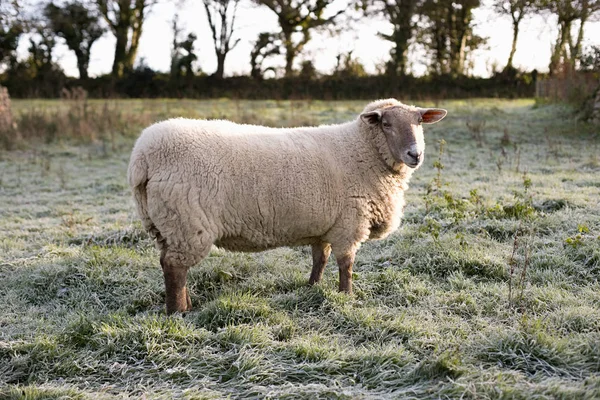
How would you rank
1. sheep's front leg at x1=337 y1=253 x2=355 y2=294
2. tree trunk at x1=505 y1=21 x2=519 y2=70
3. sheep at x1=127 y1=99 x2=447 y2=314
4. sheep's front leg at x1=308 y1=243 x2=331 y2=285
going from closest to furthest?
sheep at x1=127 y1=99 x2=447 y2=314, sheep's front leg at x1=337 y1=253 x2=355 y2=294, sheep's front leg at x1=308 y1=243 x2=331 y2=285, tree trunk at x1=505 y1=21 x2=519 y2=70

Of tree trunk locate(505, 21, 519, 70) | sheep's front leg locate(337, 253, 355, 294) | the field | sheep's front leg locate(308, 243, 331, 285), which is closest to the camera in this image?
the field

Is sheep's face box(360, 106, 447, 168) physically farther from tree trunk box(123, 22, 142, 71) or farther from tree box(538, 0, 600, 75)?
tree trunk box(123, 22, 142, 71)

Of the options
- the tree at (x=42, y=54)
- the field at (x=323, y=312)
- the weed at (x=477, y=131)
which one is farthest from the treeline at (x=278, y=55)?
the field at (x=323, y=312)

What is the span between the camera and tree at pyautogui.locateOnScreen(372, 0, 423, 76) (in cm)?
2547

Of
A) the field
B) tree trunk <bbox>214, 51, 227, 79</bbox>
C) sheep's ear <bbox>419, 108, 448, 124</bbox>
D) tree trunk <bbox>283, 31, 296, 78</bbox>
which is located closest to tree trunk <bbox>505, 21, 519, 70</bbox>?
tree trunk <bbox>283, 31, 296, 78</bbox>

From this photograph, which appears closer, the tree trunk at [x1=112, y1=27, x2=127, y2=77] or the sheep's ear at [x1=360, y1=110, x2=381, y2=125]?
the sheep's ear at [x1=360, y1=110, x2=381, y2=125]

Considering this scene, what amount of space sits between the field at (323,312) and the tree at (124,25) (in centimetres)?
1969

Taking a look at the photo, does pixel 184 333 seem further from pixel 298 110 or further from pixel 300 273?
pixel 298 110

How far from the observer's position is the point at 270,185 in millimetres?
4344

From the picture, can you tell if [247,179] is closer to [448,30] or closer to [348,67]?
[348,67]

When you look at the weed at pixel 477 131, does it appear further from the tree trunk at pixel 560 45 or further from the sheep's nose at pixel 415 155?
the sheep's nose at pixel 415 155

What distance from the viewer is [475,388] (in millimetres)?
2934

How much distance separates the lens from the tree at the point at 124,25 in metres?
25.5

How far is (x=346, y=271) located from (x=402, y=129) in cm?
129
